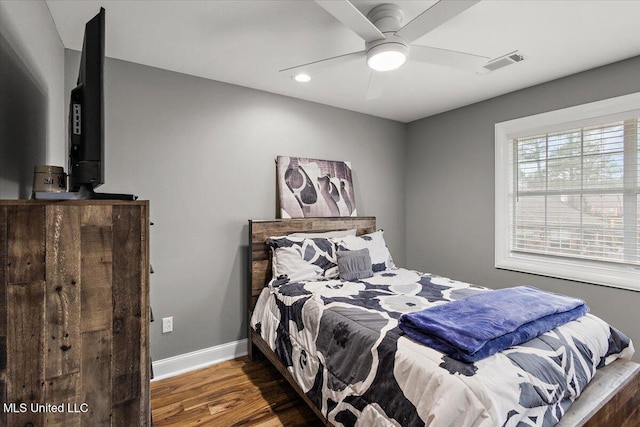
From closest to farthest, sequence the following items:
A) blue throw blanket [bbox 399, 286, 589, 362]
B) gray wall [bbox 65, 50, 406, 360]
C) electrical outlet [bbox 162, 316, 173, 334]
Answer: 1. blue throw blanket [bbox 399, 286, 589, 362]
2. gray wall [bbox 65, 50, 406, 360]
3. electrical outlet [bbox 162, 316, 173, 334]

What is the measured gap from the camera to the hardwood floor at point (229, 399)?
200 cm

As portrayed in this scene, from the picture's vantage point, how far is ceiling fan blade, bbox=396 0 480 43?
4.58ft

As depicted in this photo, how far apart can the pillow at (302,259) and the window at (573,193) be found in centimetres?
183

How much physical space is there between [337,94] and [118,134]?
197 cm

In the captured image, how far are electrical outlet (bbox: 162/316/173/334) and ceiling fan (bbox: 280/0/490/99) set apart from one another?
2.16 m

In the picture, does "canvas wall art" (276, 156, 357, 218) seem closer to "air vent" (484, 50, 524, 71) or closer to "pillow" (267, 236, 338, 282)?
"pillow" (267, 236, 338, 282)

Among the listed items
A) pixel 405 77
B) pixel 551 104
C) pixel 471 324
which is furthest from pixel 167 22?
pixel 551 104

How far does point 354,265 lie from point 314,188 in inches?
39.9

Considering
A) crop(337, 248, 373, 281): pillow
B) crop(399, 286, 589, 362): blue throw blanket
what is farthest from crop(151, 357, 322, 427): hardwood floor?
crop(399, 286, 589, 362): blue throw blanket

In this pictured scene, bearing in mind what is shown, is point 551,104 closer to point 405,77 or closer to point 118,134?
point 405,77

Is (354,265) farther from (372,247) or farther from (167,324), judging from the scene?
(167,324)

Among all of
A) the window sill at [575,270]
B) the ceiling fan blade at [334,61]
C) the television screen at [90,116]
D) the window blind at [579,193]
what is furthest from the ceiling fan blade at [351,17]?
the window sill at [575,270]

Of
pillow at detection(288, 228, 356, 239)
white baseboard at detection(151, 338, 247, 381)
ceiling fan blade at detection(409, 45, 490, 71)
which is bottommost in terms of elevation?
white baseboard at detection(151, 338, 247, 381)

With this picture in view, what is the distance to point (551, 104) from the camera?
2.81 m
